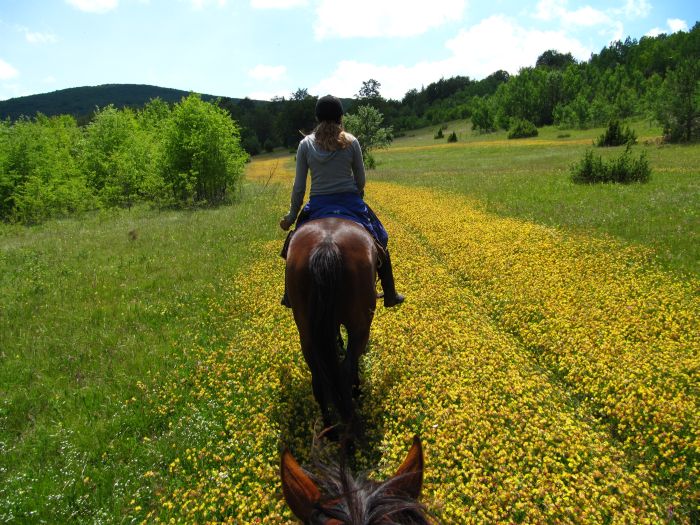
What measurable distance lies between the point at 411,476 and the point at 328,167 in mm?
4059

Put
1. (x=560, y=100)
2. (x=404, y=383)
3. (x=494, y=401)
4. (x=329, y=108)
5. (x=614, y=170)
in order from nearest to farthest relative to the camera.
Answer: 1. (x=329, y=108)
2. (x=494, y=401)
3. (x=404, y=383)
4. (x=614, y=170)
5. (x=560, y=100)

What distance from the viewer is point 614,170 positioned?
19.4m

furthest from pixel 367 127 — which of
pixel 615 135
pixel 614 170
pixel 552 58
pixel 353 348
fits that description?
pixel 552 58

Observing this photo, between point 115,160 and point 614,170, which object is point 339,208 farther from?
point 115,160

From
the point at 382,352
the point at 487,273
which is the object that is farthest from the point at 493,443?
the point at 487,273

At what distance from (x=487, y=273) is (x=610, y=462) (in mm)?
6099

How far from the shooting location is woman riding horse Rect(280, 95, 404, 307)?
5.06 m

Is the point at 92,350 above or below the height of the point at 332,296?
below

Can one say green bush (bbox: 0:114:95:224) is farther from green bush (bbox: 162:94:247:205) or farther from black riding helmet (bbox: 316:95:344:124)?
black riding helmet (bbox: 316:95:344:124)

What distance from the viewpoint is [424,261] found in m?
11.2

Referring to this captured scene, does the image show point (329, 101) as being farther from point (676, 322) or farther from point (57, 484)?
point (676, 322)

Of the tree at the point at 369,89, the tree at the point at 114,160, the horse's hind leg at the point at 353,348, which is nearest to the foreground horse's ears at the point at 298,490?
the horse's hind leg at the point at 353,348

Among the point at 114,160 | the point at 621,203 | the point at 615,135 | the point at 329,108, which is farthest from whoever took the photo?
the point at 615,135

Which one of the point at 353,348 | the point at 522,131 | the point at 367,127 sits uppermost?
the point at 367,127
